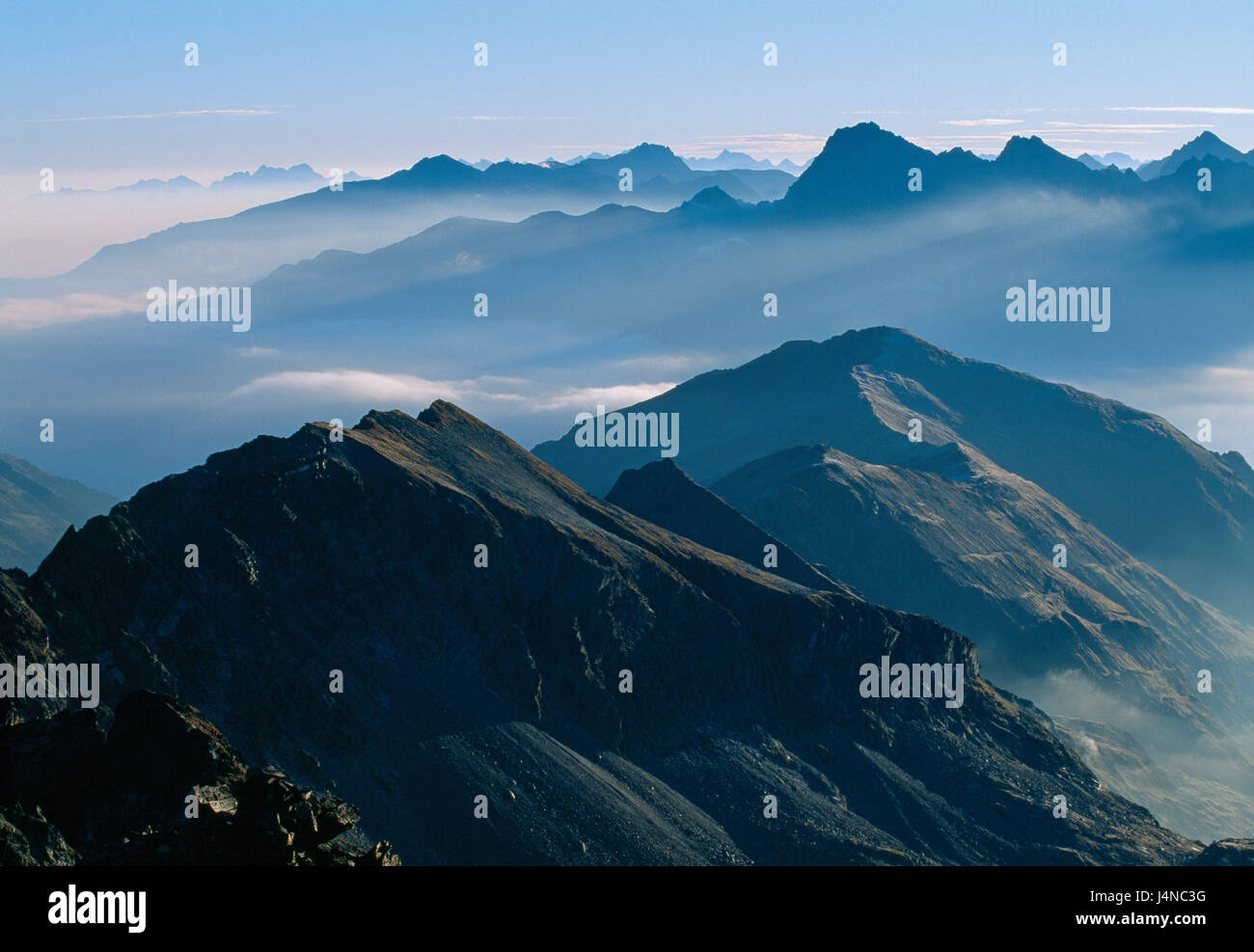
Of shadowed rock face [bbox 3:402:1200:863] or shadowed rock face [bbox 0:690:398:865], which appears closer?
shadowed rock face [bbox 0:690:398:865]

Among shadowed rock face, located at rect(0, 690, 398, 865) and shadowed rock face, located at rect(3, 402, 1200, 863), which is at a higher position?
shadowed rock face, located at rect(0, 690, 398, 865)

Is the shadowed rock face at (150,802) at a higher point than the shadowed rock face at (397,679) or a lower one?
higher

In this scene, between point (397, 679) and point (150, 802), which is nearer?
point (150, 802)

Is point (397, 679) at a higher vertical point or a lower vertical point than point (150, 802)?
lower

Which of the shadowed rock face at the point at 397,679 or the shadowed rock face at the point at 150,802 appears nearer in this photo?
the shadowed rock face at the point at 150,802

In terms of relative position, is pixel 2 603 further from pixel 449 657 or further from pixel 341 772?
pixel 449 657
